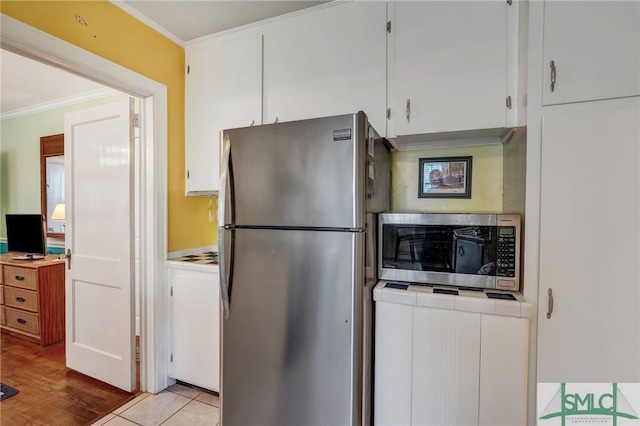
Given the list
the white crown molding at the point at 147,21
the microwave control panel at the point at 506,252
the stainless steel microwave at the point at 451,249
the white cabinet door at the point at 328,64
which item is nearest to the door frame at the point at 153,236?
the white crown molding at the point at 147,21

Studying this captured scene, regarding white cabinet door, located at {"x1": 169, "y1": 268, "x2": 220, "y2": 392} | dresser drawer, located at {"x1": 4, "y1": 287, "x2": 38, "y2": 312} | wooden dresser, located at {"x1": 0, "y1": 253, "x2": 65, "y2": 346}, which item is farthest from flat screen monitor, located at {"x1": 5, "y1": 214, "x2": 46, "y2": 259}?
white cabinet door, located at {"x1": 169, "y1": 268, "x2": 220, "y2": 392}

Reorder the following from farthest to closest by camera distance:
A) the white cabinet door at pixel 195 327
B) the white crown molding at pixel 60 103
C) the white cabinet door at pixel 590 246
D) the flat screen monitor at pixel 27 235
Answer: the flat screen monitor at pixel 27 235 → the white crown molding at pixel 60 103 → the white cabinet door at pixel 195 327 → the white cabinet door at pixel 590 246

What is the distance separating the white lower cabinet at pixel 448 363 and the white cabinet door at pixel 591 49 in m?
0.87

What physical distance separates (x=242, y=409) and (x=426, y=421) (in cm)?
83

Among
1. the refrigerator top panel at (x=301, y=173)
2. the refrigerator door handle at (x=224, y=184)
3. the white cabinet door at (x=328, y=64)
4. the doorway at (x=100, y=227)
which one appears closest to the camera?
the refrigerator top panel at (x=301, y=173)

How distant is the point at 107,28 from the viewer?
1661 millimetres

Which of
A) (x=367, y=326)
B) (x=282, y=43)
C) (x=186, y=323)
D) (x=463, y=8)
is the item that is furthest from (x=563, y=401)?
(x=282, y=43)

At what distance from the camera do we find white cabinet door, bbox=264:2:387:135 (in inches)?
61.8

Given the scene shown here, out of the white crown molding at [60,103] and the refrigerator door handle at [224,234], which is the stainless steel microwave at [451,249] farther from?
the white crown molding at [60,103]

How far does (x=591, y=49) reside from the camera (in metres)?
1.12

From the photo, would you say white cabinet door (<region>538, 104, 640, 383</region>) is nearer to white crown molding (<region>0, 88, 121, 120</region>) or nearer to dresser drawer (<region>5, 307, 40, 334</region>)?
white crown molding (<region>0, 88, 121, 120</region>)

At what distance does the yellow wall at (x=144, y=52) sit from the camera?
1426 mm

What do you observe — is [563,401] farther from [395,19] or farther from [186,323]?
[186,323]

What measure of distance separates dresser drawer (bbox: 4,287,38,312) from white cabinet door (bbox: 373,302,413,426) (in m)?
3.26
